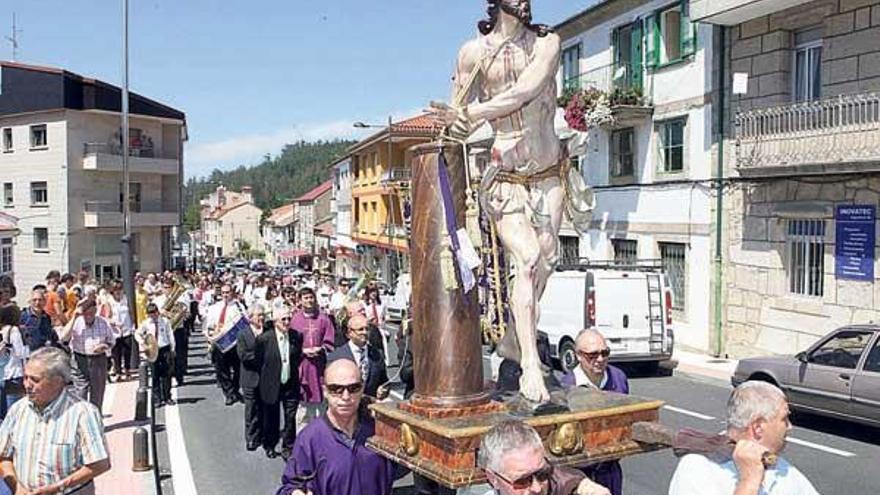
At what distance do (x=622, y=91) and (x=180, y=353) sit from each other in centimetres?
1334

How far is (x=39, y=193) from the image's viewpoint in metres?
42.8

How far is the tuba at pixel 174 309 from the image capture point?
1411cm

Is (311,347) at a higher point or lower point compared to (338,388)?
lower

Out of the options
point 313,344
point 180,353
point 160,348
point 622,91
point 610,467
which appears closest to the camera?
point 610,467

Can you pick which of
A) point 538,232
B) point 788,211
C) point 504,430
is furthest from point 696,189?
point 504,430

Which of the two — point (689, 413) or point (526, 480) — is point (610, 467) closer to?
point (526, 480)

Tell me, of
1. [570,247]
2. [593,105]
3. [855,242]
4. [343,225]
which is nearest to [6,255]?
[570,247]

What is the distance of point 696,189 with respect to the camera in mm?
20031

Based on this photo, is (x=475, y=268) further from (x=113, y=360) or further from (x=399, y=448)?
(x=113, y=360)

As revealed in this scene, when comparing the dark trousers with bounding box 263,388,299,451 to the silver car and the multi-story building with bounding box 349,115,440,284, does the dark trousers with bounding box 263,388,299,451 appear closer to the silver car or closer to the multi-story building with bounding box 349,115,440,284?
the silver car

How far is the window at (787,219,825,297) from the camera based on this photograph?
1656 centimetres

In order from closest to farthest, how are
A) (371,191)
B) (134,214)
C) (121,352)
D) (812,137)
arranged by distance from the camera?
(121,352)
(812,137)
(134,214)
(371,191)

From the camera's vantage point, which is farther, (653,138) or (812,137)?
(653,138)

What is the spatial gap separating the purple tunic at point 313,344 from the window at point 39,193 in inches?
1490
